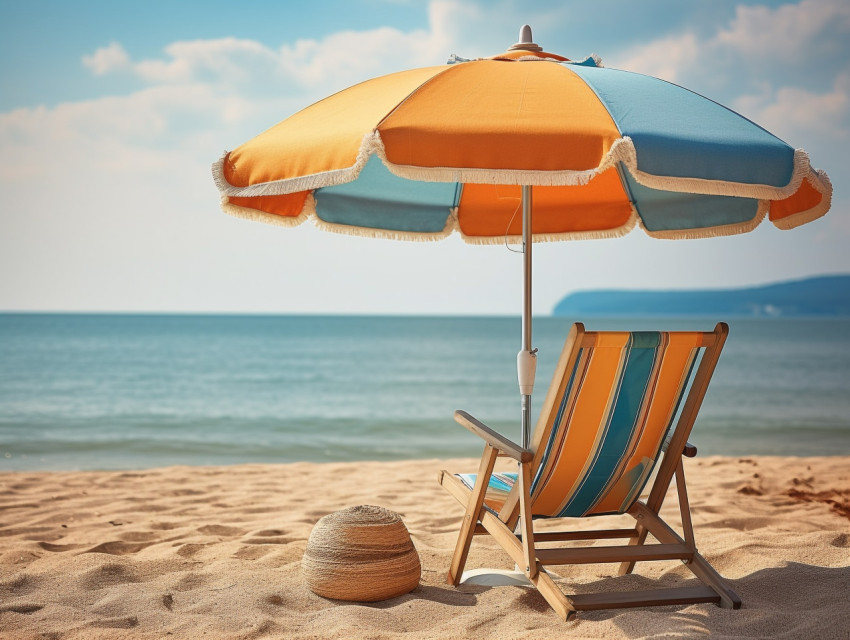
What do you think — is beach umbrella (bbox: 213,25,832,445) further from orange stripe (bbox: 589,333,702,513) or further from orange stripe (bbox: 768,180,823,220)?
orange stripe (bbox: 589,333,702,513)

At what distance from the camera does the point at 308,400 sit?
17.5 meters

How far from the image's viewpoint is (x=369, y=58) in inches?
926

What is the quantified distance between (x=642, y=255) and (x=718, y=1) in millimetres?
23389

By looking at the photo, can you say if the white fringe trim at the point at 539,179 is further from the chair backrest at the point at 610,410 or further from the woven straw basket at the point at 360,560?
the woven straw basket at the point at 360,560

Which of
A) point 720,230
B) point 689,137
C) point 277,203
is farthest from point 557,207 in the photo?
point 689,137

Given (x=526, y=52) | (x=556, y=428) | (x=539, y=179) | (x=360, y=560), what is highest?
(x=526, y=52)

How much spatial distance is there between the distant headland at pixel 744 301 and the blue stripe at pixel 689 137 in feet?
196

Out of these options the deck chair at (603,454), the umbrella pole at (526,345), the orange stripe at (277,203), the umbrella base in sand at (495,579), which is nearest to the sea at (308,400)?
the orange stripe at (277,203)

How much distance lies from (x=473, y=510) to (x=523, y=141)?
4.56ft

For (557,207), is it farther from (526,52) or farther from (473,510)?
(473,510)

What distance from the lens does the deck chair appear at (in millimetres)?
2459

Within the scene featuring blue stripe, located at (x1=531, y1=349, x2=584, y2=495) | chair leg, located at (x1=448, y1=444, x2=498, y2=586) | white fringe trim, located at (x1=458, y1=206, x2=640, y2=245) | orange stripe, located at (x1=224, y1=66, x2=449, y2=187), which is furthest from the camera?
white fringe trim, located at (x1=458, y1=206, x2=640, y2=245)

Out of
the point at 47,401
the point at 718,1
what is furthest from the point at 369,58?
the point at 47,401

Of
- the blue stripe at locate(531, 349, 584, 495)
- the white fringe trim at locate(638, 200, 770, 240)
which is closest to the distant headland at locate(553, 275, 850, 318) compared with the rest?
the white fringe trim at locate(638, 200, 770, 240)
